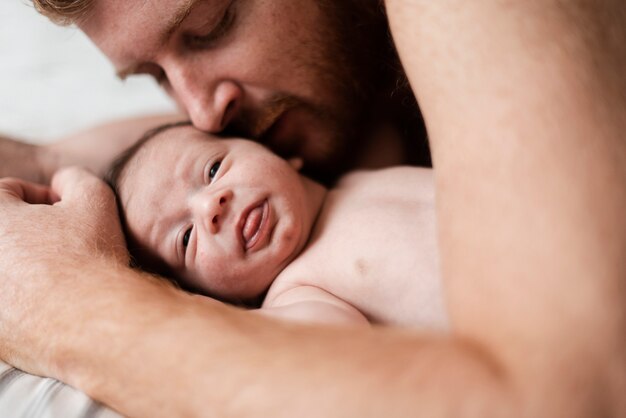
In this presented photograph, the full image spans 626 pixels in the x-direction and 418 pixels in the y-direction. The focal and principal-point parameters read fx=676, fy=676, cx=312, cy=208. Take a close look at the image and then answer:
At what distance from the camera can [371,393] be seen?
0.64m

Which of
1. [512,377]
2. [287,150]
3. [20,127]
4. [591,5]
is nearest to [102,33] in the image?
[287,150]

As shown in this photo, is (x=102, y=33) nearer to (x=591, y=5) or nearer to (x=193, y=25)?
(x=193, y=25)

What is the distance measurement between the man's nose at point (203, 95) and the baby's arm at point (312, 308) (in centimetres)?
43

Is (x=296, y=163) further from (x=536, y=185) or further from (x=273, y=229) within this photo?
(x=536, y=185)

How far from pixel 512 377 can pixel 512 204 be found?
0.17 meters

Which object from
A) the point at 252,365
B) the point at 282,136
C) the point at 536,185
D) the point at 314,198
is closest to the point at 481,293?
the point at 536,185

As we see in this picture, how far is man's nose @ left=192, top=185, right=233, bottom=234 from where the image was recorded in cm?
123

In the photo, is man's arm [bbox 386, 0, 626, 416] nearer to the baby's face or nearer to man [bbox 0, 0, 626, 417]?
man [bbox 0, 0, 626, 417]

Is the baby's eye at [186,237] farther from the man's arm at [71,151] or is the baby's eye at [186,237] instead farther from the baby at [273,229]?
the man's arm at [71,151]

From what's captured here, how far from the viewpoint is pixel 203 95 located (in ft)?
4.68

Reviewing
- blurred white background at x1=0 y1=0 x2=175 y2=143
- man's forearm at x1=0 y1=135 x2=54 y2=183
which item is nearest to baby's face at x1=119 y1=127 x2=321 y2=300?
man's forearm at x1=0 y1=135 x2=54 y2=183

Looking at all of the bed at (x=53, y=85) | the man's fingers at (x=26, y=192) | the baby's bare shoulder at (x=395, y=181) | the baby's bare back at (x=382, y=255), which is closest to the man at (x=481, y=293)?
the baby's bare back at (x=382, y=255)

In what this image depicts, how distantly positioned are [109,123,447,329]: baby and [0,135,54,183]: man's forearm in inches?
14.1

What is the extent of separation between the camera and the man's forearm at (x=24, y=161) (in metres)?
1.66
